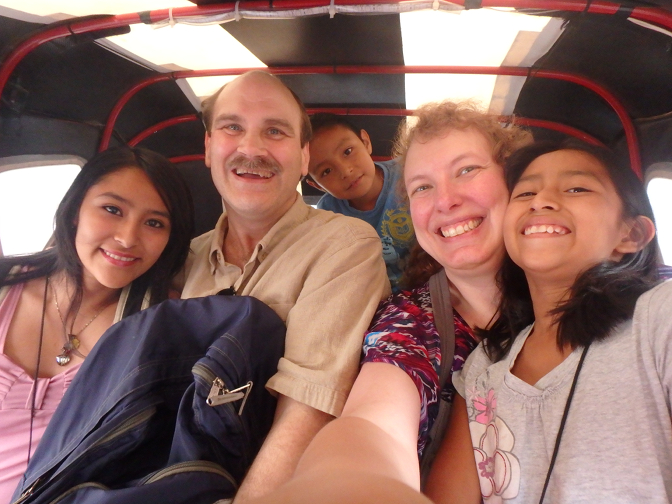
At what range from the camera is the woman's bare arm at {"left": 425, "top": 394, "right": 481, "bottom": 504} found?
3.29 ft

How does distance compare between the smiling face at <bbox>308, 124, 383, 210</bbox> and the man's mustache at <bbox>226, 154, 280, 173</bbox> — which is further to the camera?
the smiling face at <bbox>308, 124, 383, 210</bbox>

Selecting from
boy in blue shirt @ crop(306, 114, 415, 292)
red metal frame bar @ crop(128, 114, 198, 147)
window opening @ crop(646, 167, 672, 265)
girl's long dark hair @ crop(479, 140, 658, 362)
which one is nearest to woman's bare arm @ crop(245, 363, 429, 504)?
girl's long dark hair @ crop(479, 140, 658, 362)

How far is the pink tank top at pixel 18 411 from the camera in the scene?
1233 mm

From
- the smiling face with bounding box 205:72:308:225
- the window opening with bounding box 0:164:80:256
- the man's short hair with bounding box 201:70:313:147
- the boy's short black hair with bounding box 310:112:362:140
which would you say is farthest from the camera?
the boy's short black hair with bounding box 310:112:362:140

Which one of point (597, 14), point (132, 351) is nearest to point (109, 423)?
point (132, 351)

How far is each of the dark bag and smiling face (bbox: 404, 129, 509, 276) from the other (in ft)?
1.76

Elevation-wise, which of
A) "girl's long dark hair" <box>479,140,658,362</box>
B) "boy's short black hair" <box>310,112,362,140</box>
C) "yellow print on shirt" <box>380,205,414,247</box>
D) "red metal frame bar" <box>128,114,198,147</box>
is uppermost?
"red metal frame bar" <box>128,114,198,147</box>

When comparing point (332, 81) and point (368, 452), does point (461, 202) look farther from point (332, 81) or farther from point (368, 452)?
point (332, 81)

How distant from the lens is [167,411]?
39.9 inches

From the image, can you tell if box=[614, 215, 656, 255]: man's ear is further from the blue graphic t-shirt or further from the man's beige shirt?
the blue graphic t-shirt

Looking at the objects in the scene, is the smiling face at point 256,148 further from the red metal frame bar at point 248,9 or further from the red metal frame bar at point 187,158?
the red metal frame bar at point 187,158

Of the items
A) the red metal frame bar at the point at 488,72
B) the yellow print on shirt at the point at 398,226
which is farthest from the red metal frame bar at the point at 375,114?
the yellow print on shirt at the point at 398,226

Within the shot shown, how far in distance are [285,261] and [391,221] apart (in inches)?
35.8

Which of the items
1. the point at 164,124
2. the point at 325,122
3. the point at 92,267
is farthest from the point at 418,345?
the point at 164,124
